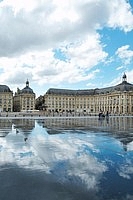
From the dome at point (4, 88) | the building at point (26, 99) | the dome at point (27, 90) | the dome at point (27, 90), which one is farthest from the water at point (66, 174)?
the dome at point (4, 88)

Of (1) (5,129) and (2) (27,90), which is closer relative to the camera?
(1) (5,129)

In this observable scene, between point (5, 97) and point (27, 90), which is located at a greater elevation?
point (27, 90)

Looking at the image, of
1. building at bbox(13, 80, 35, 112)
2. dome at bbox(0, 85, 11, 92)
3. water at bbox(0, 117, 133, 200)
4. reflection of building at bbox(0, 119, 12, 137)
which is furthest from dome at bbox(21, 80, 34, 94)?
water at bbox(0, 117, 133, 200)

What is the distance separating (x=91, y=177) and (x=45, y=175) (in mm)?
1451

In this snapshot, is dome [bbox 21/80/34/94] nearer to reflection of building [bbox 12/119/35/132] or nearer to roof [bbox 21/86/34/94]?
roof [bbox 21/86/34/94]

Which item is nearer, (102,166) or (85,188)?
(85,188)

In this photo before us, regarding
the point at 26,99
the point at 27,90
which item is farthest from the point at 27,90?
the point at 26,99

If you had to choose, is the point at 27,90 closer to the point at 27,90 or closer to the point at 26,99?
the point at 27,90

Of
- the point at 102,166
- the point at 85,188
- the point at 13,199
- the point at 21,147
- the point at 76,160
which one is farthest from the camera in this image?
the point at 21,147

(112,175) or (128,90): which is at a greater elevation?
(128,90)

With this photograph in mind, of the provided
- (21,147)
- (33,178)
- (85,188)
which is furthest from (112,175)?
(21,147)

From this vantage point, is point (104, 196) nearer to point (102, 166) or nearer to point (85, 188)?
point (85, 188)

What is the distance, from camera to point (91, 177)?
27.3 feet

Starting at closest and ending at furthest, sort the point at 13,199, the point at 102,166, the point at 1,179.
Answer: the point at 13,199 → the point at 1,179 → the point at 102,166
